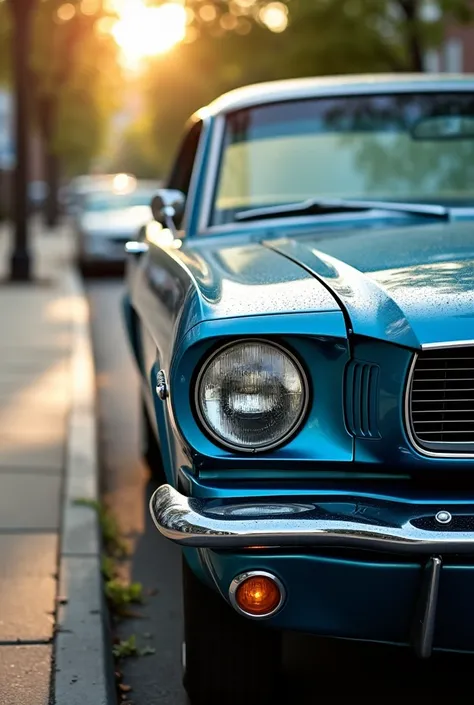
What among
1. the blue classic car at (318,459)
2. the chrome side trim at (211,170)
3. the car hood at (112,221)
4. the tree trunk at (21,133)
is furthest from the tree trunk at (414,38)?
the blue classic car at (318,459)

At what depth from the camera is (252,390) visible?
2.79 metres

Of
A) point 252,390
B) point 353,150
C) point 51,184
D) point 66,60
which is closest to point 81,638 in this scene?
point 252,390

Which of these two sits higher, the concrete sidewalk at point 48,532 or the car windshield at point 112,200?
the concrete sidewalk at point 48,532

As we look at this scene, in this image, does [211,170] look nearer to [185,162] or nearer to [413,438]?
[185,162]

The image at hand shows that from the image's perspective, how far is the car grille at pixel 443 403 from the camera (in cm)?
274

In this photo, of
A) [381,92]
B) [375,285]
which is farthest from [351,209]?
[375,285]

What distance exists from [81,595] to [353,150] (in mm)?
1864

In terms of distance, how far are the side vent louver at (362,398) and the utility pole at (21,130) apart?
46.0 feet

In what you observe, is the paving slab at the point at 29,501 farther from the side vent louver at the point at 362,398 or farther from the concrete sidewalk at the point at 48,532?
the side vent louver at the point at 362,398

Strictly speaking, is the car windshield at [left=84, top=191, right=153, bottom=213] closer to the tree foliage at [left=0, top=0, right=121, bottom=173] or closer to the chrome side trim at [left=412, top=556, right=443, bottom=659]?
the tree foliage at [left=0, top=0, right=121, bottom=173]

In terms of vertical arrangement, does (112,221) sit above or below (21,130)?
below

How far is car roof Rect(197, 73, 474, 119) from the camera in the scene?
4.62m

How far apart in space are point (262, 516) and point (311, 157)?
7.18 ft

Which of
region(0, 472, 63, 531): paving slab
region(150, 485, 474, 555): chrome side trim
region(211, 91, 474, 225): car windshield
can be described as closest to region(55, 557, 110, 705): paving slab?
region(0, 472, 63, 531): paving slab
